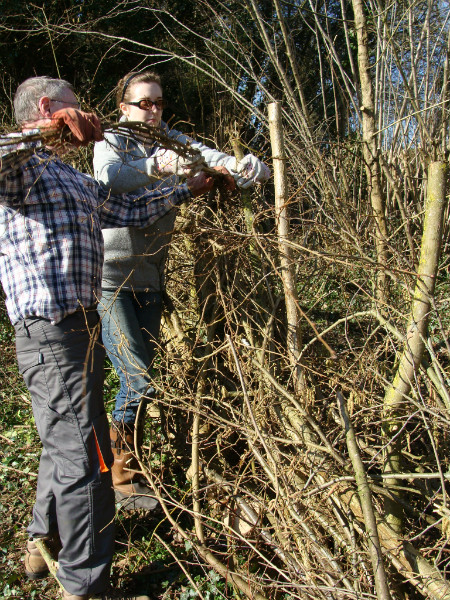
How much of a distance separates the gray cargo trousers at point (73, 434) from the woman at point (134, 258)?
1.34 ft

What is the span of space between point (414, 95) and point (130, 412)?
2.31m

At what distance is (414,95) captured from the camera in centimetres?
306

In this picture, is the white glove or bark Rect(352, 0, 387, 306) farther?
bark Rect(352, 0, 387, 306)

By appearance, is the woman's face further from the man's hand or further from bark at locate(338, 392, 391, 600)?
bark at locate(338, 392, 391, 600)

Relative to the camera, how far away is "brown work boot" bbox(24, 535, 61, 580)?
2410 mm

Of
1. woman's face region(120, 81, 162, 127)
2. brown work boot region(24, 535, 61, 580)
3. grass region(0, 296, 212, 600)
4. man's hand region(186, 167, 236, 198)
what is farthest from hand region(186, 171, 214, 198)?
brown work boot region(24, 535, 61, 580)

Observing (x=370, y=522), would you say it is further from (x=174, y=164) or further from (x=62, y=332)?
(x=174, y=164)

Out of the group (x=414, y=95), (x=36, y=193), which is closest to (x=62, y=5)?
(x=414, y=95)

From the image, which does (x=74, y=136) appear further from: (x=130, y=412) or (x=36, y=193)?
(x=130, y=412)

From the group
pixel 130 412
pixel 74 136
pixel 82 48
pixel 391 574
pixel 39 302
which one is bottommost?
pixel 391 574

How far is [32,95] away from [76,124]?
33 centimetres

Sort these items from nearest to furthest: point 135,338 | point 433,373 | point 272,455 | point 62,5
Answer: point 272,455
point 433,373
point 135,338
point 62,5

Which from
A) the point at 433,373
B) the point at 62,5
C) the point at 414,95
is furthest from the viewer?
the point at 62,5

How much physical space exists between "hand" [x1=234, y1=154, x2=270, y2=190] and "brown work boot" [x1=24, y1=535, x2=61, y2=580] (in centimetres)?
185
